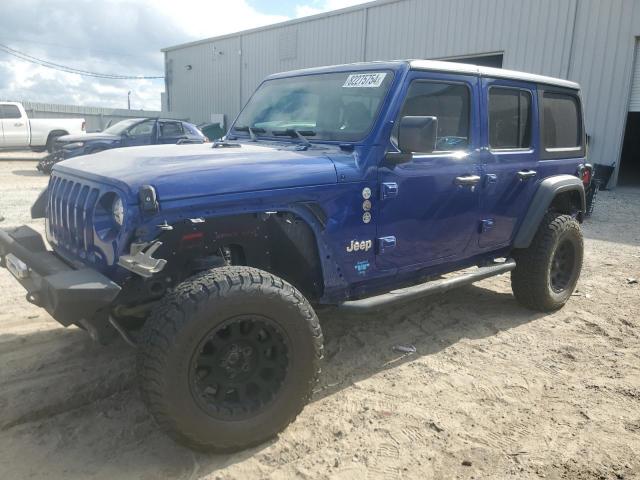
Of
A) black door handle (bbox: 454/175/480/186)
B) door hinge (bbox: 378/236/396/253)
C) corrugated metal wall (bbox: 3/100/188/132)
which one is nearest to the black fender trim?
black door handle (bbox: 454/175/480/186)

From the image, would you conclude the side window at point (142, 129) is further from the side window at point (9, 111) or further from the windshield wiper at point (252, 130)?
the windshield wiper at point (252, 130)

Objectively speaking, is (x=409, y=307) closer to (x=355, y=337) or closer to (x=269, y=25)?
(x=355, y=337)

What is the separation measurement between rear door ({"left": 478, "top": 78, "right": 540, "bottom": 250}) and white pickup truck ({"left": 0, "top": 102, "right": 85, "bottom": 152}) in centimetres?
1601

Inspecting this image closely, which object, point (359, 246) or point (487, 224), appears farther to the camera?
point (487, 224)

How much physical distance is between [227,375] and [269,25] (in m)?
21.6

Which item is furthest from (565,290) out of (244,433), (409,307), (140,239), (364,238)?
(140,239)

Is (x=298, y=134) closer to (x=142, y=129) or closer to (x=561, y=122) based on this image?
(x=561, y=122)

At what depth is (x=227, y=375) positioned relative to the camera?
2678 millimetres

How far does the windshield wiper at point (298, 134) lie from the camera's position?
3521 mm

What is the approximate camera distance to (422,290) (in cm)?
363

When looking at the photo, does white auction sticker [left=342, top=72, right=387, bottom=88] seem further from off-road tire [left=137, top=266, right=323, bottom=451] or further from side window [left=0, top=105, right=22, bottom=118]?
side window [left=0, top=105, right=22, bottom=118]

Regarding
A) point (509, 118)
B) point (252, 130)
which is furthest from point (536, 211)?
point (252, 130)

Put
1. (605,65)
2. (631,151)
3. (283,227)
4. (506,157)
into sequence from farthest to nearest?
(631,151) → (605,65) → (506,157) → (283,227)

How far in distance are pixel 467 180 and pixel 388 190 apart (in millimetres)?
787
